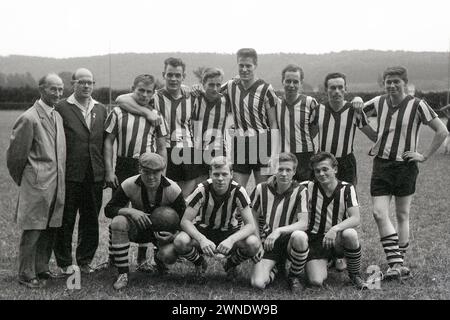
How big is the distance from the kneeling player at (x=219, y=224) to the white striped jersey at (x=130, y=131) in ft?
2.41

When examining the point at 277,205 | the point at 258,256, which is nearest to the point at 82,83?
the point at 277,205

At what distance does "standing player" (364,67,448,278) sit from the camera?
15.8 ft

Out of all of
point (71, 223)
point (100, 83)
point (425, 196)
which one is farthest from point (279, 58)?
point (71, 223)

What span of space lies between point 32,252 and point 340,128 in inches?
119

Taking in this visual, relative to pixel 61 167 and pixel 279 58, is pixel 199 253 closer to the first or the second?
pixel 61 167

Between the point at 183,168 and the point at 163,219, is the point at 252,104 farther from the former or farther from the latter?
the point at 163,219

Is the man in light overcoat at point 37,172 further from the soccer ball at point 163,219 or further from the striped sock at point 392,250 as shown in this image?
the striped sock at point 392,250

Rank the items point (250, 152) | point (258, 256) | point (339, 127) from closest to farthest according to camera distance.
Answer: point (258, 256), point (339, 127), point (250, 152)

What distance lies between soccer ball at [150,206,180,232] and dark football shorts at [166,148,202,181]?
2.96 ft

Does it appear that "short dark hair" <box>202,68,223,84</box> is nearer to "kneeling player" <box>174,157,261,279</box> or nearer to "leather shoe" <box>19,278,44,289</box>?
"kneeling player" <box>174,157,261,279</box>

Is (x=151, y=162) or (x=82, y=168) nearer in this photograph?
(x=151, y=162)

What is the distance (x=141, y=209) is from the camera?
4.68 metres

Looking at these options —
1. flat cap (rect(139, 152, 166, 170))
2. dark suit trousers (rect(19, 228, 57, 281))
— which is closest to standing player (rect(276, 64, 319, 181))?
flat cap (rect(139, 152, 166, 170))

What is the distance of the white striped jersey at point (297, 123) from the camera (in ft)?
17.0
